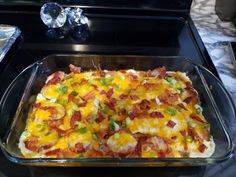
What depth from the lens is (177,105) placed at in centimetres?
96

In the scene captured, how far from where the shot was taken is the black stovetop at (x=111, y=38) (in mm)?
1146

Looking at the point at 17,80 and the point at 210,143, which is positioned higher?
the point at 17,80

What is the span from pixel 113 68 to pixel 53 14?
38cm

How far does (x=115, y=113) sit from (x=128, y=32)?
47 cm

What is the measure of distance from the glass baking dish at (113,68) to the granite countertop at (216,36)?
0.09 meters

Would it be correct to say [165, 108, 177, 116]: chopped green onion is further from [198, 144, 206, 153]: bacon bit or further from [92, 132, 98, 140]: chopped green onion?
[92, 132, 98, 140]: chopped green onion

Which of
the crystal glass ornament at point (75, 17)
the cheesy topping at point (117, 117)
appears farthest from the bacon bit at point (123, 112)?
the crystal glass ornament at point (75, 17)

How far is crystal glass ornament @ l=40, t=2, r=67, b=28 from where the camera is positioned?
125 centimetres

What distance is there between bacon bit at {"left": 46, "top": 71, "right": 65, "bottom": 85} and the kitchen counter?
1.75 ft

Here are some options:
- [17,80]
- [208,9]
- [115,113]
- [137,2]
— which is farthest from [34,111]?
[208,9]

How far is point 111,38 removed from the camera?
1.25m

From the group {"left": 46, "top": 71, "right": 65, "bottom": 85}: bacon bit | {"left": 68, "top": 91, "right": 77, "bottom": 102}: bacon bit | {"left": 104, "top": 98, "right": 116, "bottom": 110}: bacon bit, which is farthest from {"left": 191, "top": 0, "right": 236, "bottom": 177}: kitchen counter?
{"left": 46, "top": 71, "right": 65, "bottom": 85}: bacon bit

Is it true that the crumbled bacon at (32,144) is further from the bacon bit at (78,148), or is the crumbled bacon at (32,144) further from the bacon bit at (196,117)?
the bacon bit at (196,117)

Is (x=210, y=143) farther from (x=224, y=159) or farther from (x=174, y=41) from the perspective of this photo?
(x=174, y=41)
